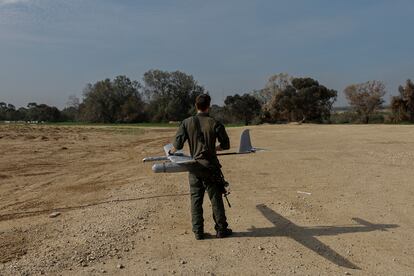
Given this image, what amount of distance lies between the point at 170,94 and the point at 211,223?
76.3 m

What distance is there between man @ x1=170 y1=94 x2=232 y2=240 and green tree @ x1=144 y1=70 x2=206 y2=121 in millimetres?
69037

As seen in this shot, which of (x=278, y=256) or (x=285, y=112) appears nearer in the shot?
(x=278, y=256)

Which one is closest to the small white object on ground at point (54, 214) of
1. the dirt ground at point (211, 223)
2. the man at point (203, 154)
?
the dirt ground at point (211, 223)

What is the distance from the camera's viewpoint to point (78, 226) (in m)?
8.00

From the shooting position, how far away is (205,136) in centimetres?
696

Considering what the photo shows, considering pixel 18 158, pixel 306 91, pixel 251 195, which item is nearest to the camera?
pixel 251 195

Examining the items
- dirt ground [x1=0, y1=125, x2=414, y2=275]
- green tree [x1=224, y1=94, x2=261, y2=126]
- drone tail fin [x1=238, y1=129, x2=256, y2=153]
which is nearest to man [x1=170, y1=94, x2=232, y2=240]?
dirt ground [x1=0, y1=125, x2=414, y2=275]

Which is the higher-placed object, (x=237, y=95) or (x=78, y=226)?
(x=237, y=95)

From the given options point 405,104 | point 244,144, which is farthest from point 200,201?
point 405,104

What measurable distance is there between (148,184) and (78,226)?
417 cm

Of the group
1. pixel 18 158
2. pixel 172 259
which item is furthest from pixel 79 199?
pixel 18 158

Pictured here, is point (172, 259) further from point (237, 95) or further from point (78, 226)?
point (237, 95)

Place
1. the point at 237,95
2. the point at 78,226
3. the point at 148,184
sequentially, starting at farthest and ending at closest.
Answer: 1. the point at 237,95
2. the point at 148,184
3. the point at 78,226

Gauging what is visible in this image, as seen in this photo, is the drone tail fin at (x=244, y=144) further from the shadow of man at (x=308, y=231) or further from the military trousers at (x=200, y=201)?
the military trousers at (x=200, y=201)
